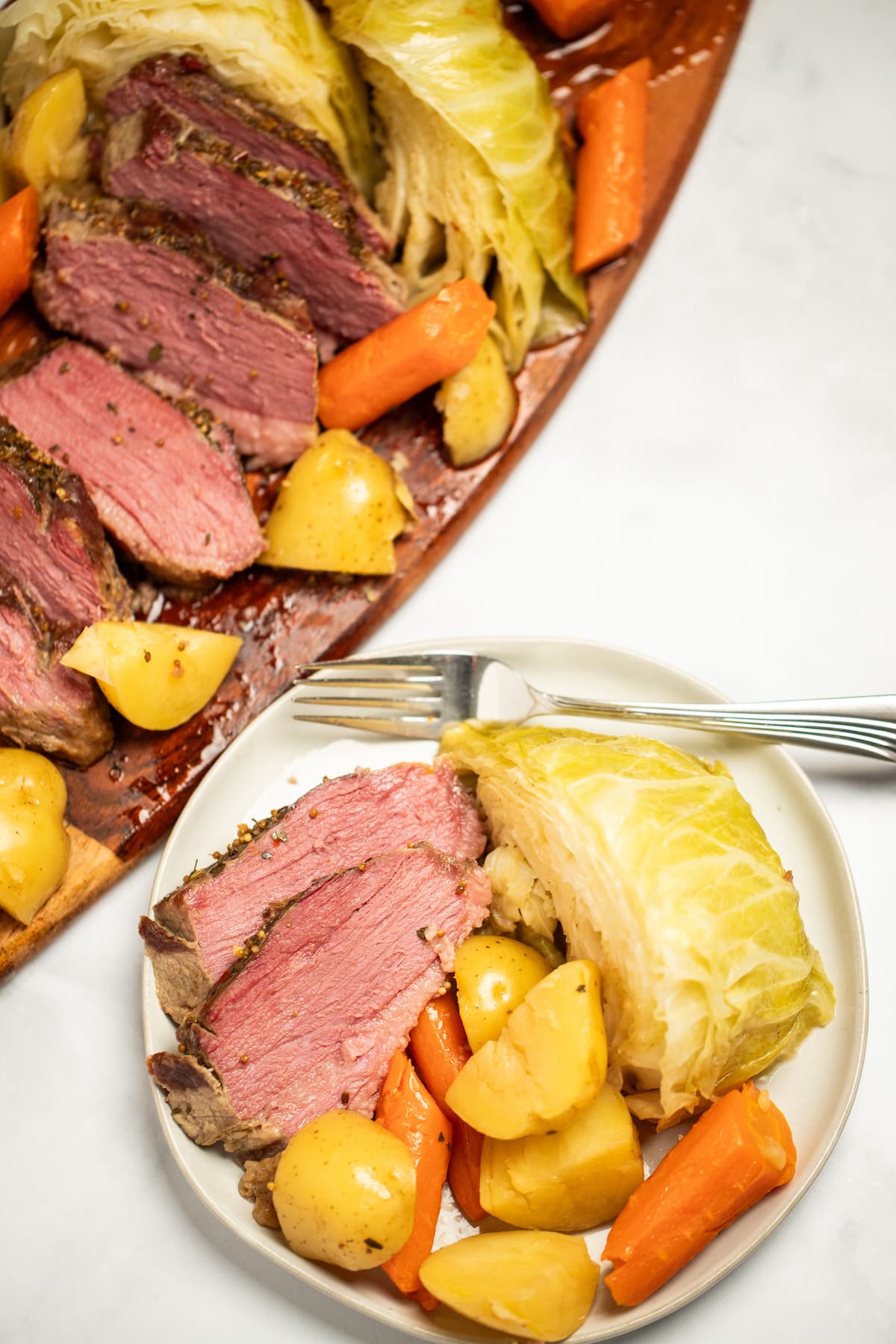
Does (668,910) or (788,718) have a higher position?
(668,910)

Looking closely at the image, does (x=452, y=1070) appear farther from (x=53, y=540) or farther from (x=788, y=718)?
(x=53, y=540)

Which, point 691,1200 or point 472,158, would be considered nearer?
point 691,1200

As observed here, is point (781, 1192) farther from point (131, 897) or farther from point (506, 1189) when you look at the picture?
point (131, 897)

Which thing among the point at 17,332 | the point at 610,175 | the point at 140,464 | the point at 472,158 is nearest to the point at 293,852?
the point at 140,464

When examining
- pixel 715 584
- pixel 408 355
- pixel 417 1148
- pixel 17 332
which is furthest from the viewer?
pixel 715 584

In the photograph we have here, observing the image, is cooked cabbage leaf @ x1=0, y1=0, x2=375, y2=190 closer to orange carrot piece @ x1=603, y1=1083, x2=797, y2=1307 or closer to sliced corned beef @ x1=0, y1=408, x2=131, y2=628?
sliced corned beef @ x1=0, y1=408, x2=131, y2=628

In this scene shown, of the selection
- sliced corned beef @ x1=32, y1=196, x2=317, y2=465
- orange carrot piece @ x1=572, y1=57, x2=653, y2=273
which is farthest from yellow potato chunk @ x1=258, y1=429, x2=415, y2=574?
orange carrot piece @ x1=572, y1=57, x2=653, y2=273

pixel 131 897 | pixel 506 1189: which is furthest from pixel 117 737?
pixel 506 1189
